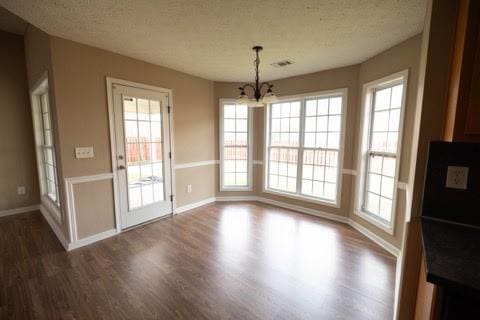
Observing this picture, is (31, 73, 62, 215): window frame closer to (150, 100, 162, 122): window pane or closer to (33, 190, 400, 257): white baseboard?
(33, 190, 400, 257): white baseboard

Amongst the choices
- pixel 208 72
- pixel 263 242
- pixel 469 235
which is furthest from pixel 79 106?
pixel 469 235

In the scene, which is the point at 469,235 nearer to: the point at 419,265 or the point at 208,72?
the point at 419,265

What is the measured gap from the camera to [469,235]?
1.02m

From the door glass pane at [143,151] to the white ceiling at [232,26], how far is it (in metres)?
0.72

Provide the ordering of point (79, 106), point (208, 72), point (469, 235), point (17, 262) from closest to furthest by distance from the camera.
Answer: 1. point (469, 235)
2. point (17, 262)
3. point (79, 106)
4. point (208, 72)

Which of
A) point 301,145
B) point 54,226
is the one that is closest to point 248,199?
point 301,145

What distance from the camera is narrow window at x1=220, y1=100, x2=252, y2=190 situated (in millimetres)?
4254

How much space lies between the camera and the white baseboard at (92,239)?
2.56m

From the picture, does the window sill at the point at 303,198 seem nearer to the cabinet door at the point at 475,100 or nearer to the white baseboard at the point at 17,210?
the cabinet door at the point at 475,100

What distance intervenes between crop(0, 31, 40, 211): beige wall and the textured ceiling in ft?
0.57

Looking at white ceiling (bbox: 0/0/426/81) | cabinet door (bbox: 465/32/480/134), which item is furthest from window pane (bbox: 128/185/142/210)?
cabinet door (bbox: 465/32/480/134)

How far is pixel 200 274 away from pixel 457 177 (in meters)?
2.14

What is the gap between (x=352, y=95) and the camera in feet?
10.4

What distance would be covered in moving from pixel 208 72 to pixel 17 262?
11.5 ft
